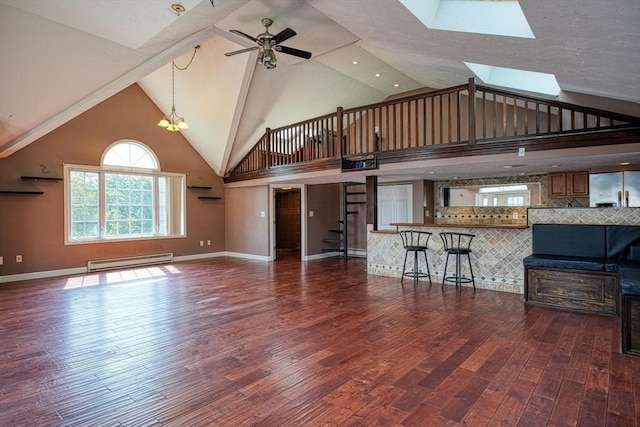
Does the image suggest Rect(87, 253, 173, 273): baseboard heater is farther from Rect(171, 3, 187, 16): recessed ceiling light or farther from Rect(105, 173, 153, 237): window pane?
Rect(171, 3, 187, 16): recessed ceiling light

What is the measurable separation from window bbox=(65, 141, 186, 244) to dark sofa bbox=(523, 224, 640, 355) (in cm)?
762

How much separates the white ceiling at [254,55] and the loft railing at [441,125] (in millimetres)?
299

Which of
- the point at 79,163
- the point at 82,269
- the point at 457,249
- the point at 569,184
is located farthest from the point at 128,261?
the point at 569,184

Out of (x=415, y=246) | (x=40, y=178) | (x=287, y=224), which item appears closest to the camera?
(x=415, y=246)

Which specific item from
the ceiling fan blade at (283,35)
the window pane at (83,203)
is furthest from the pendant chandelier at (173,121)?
the ceiling fan blade at (283,35)

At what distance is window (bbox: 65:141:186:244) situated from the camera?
7.14 m

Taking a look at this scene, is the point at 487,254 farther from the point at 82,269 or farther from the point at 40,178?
the point at 40,178

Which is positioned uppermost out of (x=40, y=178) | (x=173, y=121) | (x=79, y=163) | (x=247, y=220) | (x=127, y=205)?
(x=173, y=121)

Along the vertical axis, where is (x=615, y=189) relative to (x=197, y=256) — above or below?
above

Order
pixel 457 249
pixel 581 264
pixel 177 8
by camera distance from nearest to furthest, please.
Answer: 1. pixel 177 8
2. pixel 581 264
3. pixel 457 249

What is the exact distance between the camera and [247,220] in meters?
9.15

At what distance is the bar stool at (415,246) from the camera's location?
594 centimetres

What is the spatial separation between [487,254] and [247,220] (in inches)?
232

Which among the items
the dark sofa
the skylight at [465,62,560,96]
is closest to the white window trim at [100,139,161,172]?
the skylight at [465,62,560,96]
